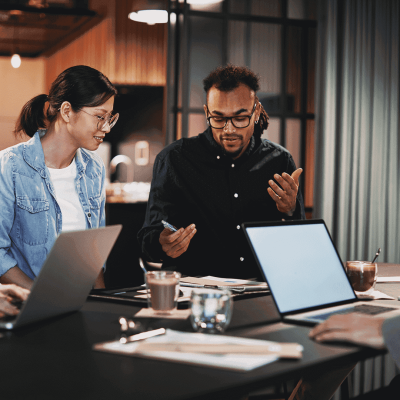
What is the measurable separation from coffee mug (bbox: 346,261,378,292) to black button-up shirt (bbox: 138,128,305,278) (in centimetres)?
67

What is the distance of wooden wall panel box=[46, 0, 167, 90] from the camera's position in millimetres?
4512

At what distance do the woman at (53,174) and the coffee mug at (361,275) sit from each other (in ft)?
3.40

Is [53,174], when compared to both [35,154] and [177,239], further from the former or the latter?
[177,239]

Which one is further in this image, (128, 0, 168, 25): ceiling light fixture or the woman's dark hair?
(128, 0, 168, 25): ceiling light fixture

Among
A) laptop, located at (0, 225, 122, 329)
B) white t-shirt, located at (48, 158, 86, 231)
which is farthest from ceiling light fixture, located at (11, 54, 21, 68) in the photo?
laptop, located at (0, 225, 122, 329)

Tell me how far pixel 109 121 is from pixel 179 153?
1.34 feet

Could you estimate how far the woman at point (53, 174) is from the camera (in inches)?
79.5

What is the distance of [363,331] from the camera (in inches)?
42.1

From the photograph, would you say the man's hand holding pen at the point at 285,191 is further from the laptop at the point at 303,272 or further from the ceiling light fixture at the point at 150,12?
the ceiling light fixture at the point at 150,12

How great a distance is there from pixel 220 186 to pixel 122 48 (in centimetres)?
272

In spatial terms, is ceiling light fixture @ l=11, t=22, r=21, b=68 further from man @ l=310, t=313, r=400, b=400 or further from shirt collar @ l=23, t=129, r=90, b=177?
man @ l=310, t=313, r=400, b=400

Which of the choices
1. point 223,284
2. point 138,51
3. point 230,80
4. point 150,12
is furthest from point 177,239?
point 138,51

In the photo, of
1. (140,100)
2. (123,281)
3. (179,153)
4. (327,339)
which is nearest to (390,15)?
(140,100)

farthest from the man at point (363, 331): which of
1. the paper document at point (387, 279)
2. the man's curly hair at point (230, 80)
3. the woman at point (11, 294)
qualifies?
the man's curly hair at point (230, 80)
